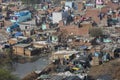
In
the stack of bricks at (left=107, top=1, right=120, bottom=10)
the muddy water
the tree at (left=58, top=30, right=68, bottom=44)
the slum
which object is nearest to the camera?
the slum

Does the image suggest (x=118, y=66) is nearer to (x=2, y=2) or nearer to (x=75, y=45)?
(x=75, y=45)

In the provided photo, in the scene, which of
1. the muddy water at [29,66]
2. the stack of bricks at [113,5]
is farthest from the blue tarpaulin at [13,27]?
the stack of bricks at [113,5]

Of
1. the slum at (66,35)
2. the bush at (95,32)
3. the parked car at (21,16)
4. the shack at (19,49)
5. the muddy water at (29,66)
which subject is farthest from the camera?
the parked car at (21,16)

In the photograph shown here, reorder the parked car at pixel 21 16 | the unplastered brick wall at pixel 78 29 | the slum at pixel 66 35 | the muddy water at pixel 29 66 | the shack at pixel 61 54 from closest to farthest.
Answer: the slum at pixel 66 35 < the muddy water at pixel 29 66 < the shack at pixel 61 54 < the unplastered brick wall at pixel 78 29 < the parked car at pixel 21 16

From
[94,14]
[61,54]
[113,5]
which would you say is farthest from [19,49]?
[113,5]

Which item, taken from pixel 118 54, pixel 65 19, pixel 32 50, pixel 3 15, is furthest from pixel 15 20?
pixel 118 54

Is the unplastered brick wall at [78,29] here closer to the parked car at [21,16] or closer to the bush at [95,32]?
the bush at [95,32]

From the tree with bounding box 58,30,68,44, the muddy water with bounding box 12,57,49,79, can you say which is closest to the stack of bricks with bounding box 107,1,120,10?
the tree with bounding box 58,30,68,44

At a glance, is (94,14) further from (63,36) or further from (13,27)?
(13,27)

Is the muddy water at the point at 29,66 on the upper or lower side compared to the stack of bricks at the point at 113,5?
lower

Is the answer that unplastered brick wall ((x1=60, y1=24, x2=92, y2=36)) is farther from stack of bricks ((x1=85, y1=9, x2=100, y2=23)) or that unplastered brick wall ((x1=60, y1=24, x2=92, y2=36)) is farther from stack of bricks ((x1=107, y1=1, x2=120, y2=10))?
stack of bricks ((x1=107, y1=1, x2=120, y2=10))
